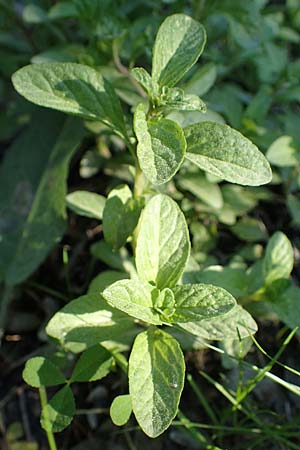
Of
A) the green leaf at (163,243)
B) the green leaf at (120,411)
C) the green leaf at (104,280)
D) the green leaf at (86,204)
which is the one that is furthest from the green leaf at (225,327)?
the green leaf at (86,204)

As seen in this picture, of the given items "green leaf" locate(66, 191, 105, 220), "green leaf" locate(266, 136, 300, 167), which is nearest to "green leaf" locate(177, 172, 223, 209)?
"green leaf" locate(266, 136, 300, 167)

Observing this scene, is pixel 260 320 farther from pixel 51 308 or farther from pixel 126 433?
pixel 51 308

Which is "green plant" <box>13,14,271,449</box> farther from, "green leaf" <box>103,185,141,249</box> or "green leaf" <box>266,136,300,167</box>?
"green leaf" <box>266,136,300,167</box>

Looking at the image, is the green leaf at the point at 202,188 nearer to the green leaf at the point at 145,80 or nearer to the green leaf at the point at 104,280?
the green leaf at the point at 104,280

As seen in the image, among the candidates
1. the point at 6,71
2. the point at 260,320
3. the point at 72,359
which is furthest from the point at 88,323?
the point at 6,71

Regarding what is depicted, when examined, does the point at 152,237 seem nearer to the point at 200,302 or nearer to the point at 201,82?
the point at 200,302
